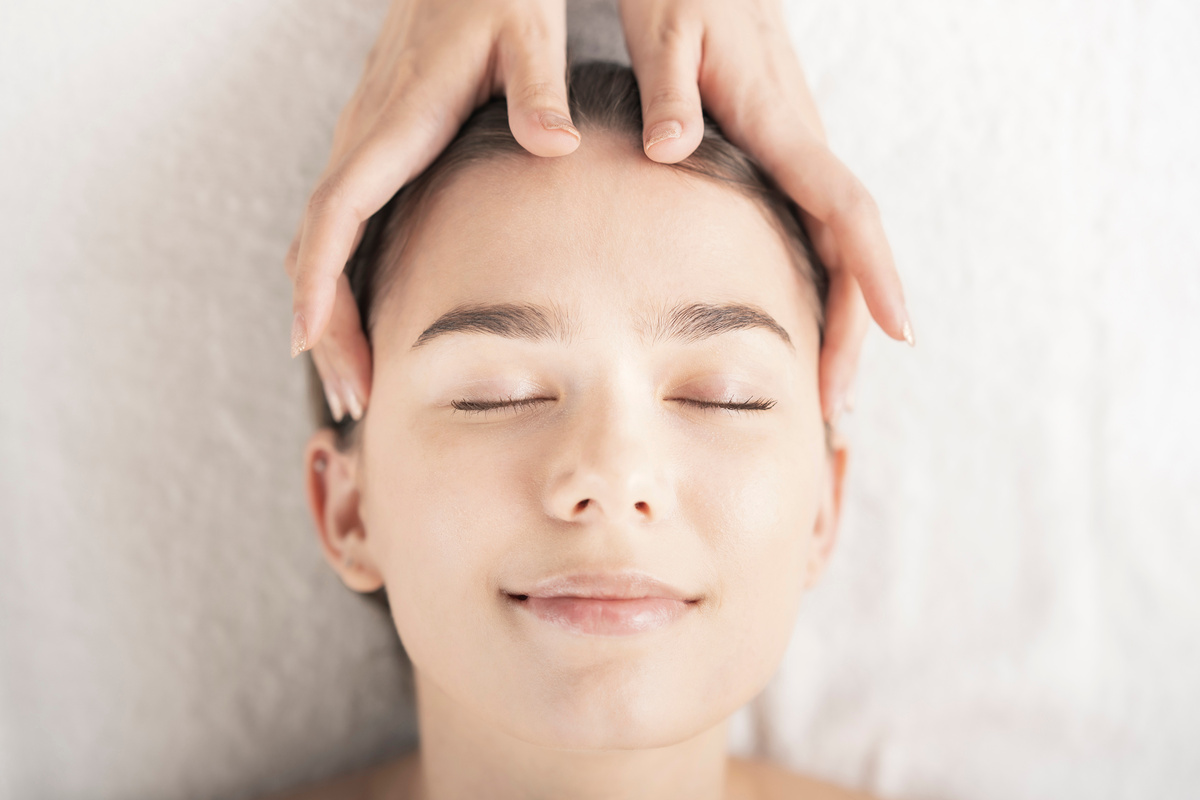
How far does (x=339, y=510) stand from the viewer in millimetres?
1063

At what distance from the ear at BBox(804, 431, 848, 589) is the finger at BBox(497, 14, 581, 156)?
0.51 m

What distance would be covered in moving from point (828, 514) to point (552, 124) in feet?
1.87

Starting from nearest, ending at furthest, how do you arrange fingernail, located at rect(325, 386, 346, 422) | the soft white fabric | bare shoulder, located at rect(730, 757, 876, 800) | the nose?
1. the nose
2. fingernail, located at rect(325, 386, 346, 422)
3. the soft white fabric
4. bare shoulder, located at rect(730, 757, 876, 800)

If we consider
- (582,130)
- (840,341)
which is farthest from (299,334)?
(840,341)

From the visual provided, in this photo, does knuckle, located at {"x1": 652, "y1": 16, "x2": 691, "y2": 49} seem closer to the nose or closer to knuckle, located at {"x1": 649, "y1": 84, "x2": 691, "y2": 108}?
knuckle, located at {"x1": 649, "y1": 84, "x2": 691, "y2": 108}

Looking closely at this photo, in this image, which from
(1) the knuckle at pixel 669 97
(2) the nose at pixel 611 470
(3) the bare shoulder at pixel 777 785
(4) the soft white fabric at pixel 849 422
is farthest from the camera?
(3) the bare shoulder at pixel 777 785

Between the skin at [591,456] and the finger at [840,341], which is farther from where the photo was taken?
the finger at [840,341]

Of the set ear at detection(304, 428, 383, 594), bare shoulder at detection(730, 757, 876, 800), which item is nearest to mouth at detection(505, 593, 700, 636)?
ear at detection(304, 428, 383, 594)

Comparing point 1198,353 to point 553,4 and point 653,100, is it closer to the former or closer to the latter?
point 653,100

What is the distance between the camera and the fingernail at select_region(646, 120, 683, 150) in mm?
886

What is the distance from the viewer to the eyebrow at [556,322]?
0.84 meters

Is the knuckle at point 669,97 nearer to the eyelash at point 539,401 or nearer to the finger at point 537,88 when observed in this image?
the finger at point 537,88

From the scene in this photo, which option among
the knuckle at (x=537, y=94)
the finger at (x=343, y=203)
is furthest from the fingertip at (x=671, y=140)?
the finger at (x=343, y=203)

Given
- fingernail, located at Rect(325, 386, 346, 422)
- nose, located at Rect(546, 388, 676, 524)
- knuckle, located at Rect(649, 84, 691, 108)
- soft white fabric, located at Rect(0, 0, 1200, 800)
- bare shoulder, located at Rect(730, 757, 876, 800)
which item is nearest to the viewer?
nose, located at Rect(546, 388, 676, 524)
